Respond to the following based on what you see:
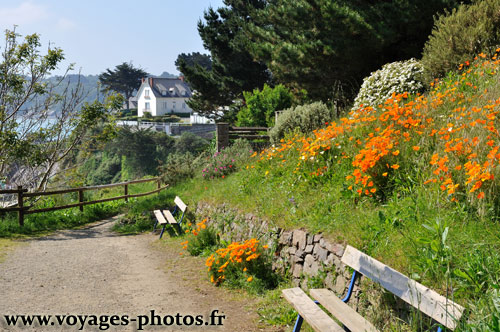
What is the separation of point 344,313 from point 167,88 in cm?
7907

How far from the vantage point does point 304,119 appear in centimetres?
1176

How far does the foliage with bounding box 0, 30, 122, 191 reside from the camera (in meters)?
13.0

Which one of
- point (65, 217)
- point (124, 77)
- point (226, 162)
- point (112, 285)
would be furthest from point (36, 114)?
point (124, 77)

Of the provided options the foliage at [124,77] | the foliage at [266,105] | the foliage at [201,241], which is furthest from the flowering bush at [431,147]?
the foliage at [124,77]

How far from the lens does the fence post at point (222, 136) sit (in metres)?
13.9

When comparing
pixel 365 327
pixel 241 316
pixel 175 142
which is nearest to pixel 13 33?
pixel 241 316

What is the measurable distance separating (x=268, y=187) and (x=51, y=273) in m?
3.92

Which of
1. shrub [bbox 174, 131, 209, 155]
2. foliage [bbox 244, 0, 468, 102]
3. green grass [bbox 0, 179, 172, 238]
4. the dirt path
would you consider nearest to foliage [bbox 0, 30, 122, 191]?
green grass [bbox 0, 179, 172, 238]

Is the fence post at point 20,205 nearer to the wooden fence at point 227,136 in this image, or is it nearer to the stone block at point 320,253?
the wooden fence at point 227,136

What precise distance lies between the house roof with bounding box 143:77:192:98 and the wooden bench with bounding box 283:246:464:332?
73.2 metres

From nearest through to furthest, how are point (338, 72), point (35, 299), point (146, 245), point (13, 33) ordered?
1. point (35, 299)
2. point (146, 245)
3. point (13, 33)
4. point (338, 72)

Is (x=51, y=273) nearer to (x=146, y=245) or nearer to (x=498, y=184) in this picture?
(x=146, y=245)

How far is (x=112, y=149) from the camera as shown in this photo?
4684cm

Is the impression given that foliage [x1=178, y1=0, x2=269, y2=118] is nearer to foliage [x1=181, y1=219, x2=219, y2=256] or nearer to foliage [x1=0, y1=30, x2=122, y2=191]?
foliage [x1=0, y1=30, x2=122, y2=191]
